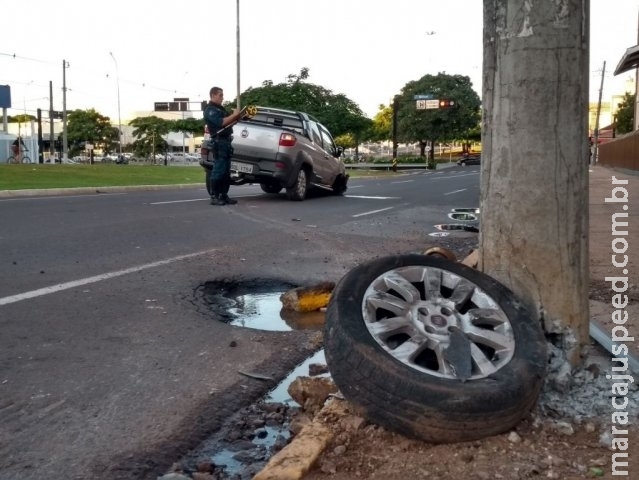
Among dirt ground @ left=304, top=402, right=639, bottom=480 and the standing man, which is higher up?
the standing man

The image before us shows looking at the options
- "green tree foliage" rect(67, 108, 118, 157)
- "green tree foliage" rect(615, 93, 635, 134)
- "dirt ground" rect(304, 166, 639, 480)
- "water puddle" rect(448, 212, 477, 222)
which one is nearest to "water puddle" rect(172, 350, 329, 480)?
"dirt ground" rect(304, 166, 639, 480)

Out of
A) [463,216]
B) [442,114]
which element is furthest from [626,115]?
[463,216]

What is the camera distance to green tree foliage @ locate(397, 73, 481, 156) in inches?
2908

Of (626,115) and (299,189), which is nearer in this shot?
(299,189)

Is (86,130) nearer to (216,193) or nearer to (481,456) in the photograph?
(216,193)

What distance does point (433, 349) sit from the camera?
3.03m

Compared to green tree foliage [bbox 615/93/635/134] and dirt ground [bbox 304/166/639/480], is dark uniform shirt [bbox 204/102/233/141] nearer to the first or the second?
dirt ground [bbox 304/166/639/480]

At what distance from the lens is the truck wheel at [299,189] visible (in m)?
15.0

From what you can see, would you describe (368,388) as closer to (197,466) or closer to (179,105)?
(197,466)

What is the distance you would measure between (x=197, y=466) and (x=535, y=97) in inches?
84.9

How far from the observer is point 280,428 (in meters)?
3.30

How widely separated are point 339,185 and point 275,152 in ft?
12.6

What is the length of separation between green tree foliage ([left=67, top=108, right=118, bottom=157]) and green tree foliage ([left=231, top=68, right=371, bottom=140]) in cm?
3729

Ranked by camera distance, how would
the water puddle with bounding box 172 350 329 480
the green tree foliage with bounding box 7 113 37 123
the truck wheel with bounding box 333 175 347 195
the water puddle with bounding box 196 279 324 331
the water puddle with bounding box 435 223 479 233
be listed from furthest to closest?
1. the green tree foliage with bounding box 7 113 37 123
2. the truck wheel with bounding box 333 175 347 195
3. the water puddle with bounding box 435 223 479 233
4. the water puddle with bounding box 196 279 324 331
5. the water puddle with bounding box 172 350 329 480
